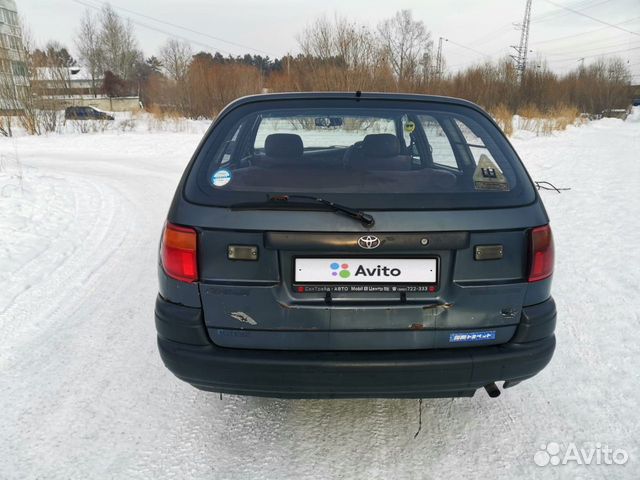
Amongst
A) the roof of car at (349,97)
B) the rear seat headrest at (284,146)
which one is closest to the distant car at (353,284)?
the rear seat headrest at (284,146)

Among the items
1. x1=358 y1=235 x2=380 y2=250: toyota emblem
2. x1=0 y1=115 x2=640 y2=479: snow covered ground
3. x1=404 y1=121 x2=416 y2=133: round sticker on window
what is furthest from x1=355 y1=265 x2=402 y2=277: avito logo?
x1=404 y1=121 x2=416 y2=133: round sticker on window

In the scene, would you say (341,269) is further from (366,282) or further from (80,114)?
(80,114)

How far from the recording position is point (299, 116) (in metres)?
2.58

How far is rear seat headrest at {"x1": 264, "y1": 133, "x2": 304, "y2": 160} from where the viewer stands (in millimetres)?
2465

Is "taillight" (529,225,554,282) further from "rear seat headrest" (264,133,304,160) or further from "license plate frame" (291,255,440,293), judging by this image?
"rear seat headrest" (264,133,304,160)

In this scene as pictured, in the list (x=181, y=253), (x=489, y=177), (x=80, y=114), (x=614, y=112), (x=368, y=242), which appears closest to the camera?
(x=368, y=242)

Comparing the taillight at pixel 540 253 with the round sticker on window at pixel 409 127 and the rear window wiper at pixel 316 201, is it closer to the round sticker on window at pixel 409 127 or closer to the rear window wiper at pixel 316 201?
the rear window wiper at pixel 316 201

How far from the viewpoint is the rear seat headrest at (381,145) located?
2.49 meters

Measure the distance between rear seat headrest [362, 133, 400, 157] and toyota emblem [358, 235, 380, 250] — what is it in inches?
28.2

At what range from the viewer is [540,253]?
80.9 inches

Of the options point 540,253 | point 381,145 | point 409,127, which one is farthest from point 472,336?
point 409,127

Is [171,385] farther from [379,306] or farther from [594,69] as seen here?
[594,69]

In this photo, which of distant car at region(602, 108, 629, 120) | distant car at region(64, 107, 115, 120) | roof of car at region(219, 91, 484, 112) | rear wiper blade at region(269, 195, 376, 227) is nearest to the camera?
rear wiper blade at region(269, 195, 376, 227)

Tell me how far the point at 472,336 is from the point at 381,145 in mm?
1112
